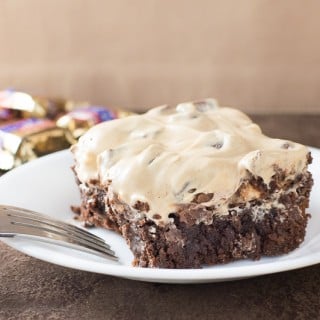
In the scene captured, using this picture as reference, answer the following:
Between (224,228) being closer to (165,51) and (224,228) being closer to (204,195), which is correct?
(204,195)

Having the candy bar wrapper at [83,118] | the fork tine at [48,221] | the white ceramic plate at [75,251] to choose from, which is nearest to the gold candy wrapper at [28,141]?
the candy bar wrapper at [83,118]

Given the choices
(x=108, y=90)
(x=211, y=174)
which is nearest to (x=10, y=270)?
(x=211, y=174)

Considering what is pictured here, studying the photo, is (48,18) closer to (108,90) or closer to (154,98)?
(108,90)

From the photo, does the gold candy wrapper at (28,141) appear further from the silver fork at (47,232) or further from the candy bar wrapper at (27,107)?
the silver fork at (47,232)

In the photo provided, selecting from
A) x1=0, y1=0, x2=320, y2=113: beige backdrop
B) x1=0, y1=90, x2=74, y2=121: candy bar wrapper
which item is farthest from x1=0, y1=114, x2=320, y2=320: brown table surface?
x1=0, y1=0, x2=320, y2=113: beige backdrop

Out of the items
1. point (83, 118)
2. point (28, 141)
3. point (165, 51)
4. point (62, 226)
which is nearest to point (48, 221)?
point (62, 226)

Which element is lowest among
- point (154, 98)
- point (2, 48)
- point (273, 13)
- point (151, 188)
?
point (154, 98)
